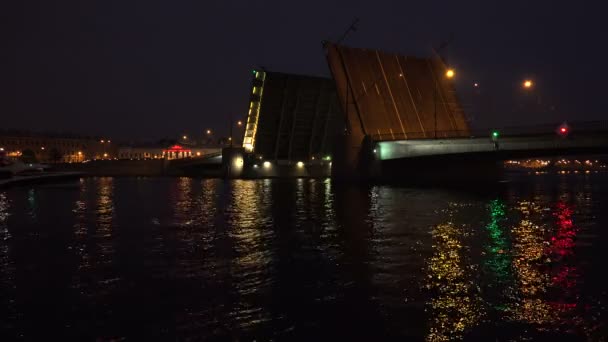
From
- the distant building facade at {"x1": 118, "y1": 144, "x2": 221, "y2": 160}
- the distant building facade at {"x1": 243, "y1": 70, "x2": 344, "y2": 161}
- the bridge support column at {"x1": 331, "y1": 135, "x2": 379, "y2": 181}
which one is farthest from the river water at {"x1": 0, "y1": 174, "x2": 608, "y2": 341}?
the distant building facade at {"x1": 118, "y1": 144, "x2": 221, "y2": 160}

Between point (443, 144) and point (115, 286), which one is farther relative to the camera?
point (443, 144)

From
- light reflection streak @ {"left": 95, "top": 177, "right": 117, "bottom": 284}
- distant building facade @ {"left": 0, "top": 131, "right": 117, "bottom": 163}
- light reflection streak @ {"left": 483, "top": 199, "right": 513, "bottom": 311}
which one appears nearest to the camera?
light reflection streak @ {"left": 483, "top": 199, "right": 513, "bottom": 311}

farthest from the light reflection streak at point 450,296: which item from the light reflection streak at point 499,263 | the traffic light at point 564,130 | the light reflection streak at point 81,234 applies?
the traffic light at point 564,130

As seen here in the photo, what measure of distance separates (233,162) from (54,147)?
326 ft

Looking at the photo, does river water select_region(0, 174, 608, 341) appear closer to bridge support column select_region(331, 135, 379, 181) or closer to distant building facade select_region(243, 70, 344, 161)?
bridge support column select_region(331, 135, 379, 181)

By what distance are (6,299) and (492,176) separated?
5859cm

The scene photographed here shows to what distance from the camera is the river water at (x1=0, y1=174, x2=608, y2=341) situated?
666cm

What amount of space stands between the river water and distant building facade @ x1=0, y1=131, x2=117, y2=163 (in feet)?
432

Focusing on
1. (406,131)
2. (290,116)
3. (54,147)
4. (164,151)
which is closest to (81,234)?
(406,131)

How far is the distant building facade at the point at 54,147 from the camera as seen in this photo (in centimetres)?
13750

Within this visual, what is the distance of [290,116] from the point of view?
60.3 metres

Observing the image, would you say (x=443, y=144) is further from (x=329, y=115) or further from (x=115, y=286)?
(x=115, y=286)

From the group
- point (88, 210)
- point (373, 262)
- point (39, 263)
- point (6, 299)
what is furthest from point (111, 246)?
point (88, 210)

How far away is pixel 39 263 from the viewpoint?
1091 cm
